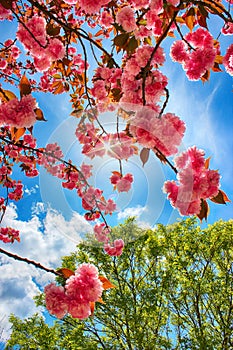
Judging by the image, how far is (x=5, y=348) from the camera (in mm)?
10891

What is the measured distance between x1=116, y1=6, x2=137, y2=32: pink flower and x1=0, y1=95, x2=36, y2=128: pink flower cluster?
2.38ft

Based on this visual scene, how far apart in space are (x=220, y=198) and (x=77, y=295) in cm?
77

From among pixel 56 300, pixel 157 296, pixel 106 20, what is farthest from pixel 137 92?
pixel 157 296

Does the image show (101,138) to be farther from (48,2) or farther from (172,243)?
(172,243)

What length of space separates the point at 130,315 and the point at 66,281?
8.37m

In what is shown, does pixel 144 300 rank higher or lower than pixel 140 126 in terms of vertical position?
higher

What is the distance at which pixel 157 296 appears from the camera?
9.37 m

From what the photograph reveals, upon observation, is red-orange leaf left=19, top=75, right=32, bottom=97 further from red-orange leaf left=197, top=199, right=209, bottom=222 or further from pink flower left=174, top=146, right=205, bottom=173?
red-orange leaf left=197, top=199, right=209, bottom=222

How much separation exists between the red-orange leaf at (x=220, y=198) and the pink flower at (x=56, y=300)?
31.6 inches

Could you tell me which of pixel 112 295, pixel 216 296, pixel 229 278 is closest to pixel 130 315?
pixel 112 295

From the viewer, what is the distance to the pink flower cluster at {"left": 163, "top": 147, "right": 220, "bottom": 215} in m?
1.20

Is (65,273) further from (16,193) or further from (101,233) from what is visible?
(16,193)

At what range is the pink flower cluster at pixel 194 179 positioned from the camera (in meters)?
1.20

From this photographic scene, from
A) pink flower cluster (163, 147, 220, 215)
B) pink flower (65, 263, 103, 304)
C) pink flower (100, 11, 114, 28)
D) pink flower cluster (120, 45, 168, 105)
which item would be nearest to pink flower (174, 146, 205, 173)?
pink flower cluster (163, 147, 220, 215)
